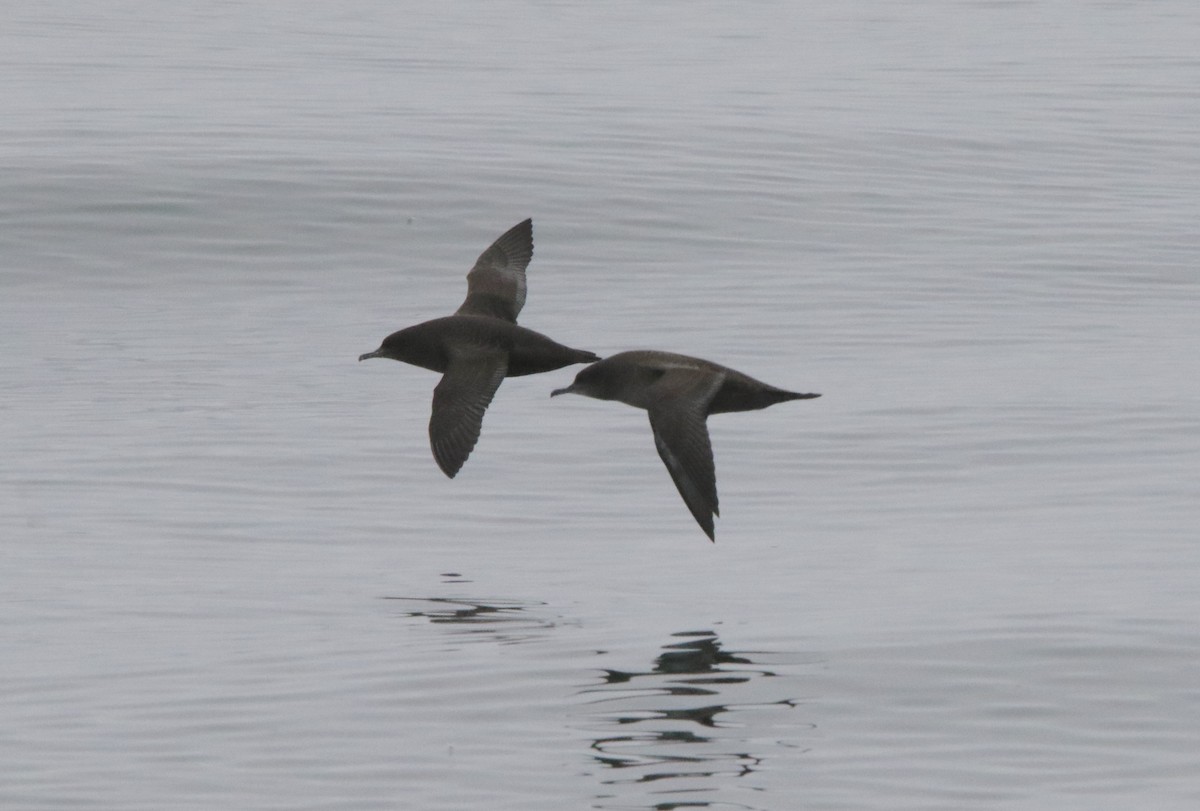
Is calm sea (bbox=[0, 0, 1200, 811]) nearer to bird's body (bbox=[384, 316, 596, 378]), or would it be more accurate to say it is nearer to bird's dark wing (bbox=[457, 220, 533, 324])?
bird's body (bbox=[384, 316, 596, 378])

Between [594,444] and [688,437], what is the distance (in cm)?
386

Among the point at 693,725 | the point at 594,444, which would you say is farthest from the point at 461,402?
the point at 693,725

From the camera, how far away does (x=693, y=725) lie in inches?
333

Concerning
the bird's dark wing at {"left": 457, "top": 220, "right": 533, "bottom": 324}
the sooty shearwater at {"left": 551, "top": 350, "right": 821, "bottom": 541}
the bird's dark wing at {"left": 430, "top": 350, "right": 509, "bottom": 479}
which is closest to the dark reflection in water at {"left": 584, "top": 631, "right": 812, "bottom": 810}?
the sooty shearwater at {"left": 551, "top": 350, "right": 821, "bottom": 541}

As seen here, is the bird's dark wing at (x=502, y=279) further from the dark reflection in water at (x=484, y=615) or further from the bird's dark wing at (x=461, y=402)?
the dark reflection in water at (x=484, y=615)

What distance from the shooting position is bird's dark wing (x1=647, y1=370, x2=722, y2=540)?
10.1 meters

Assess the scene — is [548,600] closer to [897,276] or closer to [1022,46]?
[897,276]

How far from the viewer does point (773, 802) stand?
773 cm

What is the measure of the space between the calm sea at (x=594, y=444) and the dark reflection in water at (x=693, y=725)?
3cm

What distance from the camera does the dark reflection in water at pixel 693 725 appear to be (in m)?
7.83

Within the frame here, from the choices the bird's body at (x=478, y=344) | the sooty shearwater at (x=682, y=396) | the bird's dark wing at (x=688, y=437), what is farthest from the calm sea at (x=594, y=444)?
the bird's body at (x=478, y=344)

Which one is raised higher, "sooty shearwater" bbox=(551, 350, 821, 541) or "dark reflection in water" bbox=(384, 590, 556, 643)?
"sooty shearwater" bbox=(551, 350, 821, 541)

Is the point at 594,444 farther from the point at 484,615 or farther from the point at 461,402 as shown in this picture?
the point at 484,615

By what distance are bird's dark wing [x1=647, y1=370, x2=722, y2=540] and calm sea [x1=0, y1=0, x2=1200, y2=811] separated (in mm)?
552
